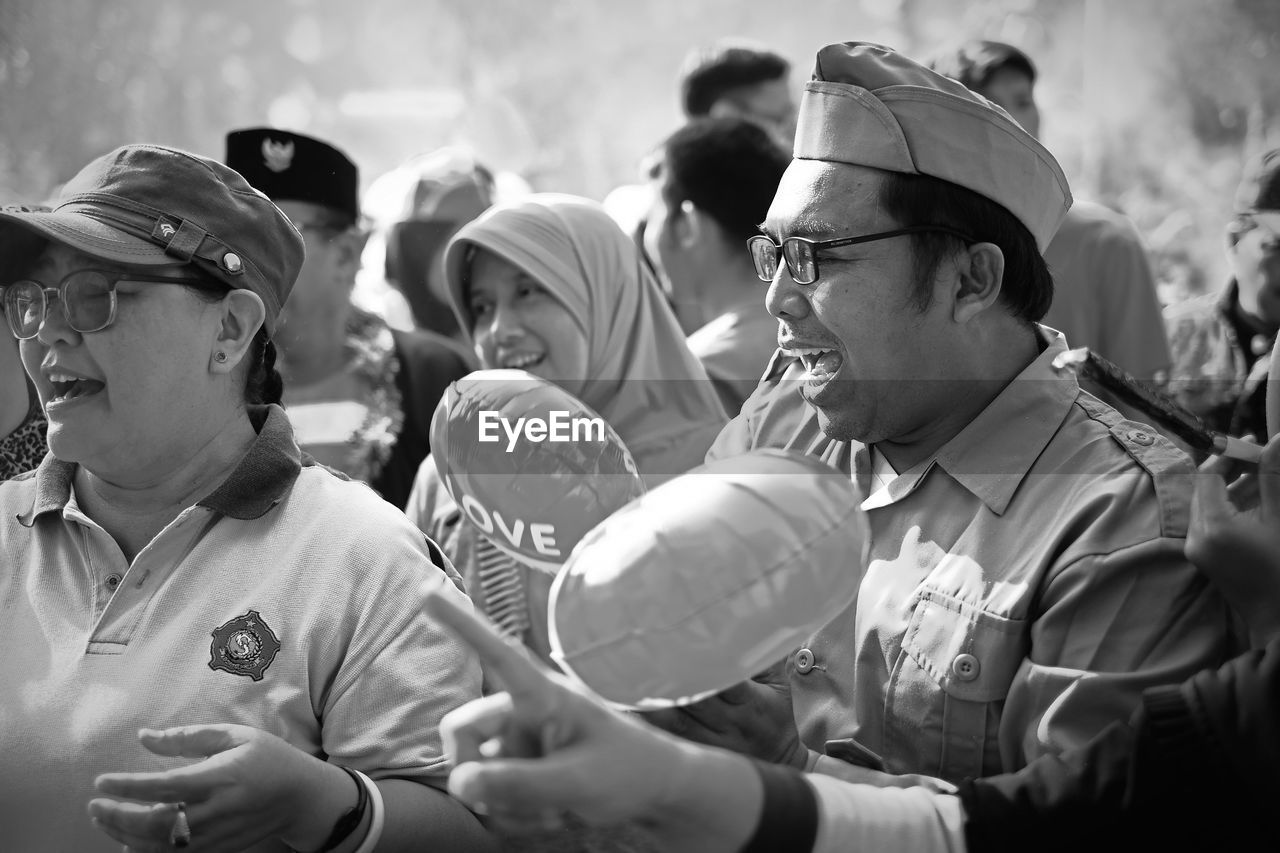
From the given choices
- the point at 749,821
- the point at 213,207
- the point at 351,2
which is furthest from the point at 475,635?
the point at 351,2

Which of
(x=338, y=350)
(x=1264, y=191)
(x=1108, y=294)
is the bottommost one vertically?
(x=338, y=350)

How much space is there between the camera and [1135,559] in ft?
5.76

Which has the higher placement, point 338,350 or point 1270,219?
point 1270,219

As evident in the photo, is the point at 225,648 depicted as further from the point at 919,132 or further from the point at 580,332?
the point at 580,332

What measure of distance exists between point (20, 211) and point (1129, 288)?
11.2 ft

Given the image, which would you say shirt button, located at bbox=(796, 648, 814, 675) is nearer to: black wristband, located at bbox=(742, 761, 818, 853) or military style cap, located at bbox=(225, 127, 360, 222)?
black wristband, located at bbox=(742, 761, 818, 853)

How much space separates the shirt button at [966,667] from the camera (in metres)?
1.83

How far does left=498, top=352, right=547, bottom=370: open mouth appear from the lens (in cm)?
326

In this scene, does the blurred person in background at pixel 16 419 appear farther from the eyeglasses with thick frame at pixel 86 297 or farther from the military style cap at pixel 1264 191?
the military style cap at pixel 1264 191

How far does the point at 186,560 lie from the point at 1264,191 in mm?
2976

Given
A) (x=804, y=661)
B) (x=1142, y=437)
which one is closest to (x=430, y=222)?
(x=804, y=661)

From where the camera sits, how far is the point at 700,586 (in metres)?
1.40

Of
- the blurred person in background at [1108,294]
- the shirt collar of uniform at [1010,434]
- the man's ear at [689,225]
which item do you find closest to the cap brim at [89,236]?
the shirt collar of uniform at [1010,434]

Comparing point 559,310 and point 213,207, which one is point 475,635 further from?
point 559,310
